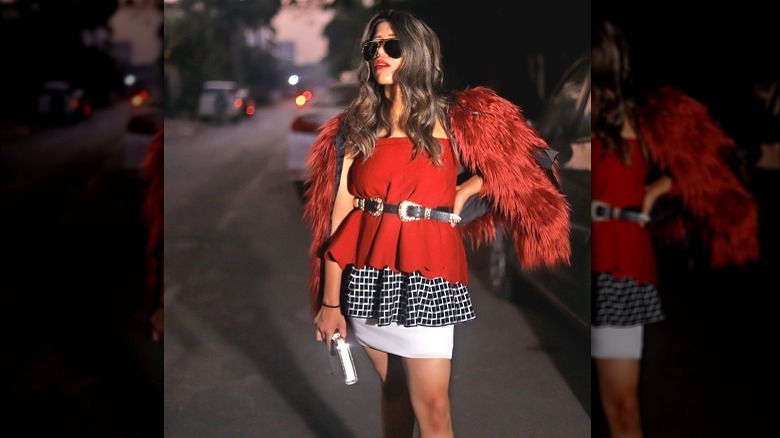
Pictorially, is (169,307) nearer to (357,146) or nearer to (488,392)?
(488,392)

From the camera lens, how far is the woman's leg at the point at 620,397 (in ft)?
7.28

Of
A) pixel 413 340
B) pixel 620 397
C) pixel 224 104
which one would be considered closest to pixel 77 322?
pixel 413 340

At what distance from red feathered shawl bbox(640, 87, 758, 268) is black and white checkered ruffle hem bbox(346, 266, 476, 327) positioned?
665mm

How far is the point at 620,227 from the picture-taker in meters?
2.15

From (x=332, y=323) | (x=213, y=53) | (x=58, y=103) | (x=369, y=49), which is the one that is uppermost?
(x=369, y=49)

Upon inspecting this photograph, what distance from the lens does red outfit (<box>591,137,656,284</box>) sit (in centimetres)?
211

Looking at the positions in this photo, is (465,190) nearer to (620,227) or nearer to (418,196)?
(418,196)

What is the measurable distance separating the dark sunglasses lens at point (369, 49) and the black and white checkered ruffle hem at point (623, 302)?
899mm

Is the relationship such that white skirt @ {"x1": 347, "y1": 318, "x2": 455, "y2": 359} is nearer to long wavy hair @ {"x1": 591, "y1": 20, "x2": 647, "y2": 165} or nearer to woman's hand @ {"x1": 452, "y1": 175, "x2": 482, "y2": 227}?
woman's hand @ {"x1": 452, "y1": 175, "x2": 482, "y2": 227}

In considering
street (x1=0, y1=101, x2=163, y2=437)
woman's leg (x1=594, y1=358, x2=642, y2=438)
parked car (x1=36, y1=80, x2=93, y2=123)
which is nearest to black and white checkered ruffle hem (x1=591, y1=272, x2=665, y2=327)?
woman's leg (x1=594, y1=358, x2=642, y2=438)

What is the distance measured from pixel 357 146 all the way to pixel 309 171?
254 mm

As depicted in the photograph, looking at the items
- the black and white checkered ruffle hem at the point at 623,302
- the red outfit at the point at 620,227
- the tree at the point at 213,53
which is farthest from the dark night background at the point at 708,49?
the tree at the point at 213,53

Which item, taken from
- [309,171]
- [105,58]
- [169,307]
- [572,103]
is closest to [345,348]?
[309,171]

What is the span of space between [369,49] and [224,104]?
29.7 meters
